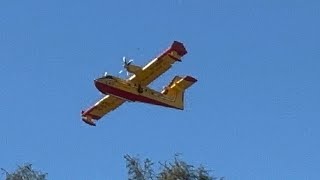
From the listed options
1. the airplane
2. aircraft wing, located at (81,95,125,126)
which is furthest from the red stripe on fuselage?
aircraft wing, located at (81,95,125,126)

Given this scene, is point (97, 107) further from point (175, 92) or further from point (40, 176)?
point (40, 176)

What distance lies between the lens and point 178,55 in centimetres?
5888

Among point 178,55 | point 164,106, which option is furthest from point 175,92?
point 178,55

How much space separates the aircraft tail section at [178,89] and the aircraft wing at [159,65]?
2.05 m

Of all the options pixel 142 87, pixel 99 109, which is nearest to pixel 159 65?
pixel 142 87

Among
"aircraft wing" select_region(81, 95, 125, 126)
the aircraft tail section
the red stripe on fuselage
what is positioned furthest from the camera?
"aircraft wing" select_region(81, 95, 125, 126)

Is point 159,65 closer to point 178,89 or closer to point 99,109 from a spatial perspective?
point 178,89

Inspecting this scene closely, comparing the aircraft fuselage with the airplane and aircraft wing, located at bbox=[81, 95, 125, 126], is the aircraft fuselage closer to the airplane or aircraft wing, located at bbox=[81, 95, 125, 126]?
the airplane

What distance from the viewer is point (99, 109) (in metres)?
65.1

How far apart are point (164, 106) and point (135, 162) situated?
459 inches

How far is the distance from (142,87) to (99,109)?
4484mm

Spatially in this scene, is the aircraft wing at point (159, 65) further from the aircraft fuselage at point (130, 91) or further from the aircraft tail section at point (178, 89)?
the aircraft tail section at point (178, 89)

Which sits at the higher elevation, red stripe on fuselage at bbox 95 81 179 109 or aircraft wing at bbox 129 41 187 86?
aircraft wing at bbox 129 41 187 86

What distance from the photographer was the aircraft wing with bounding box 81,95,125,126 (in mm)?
64500
